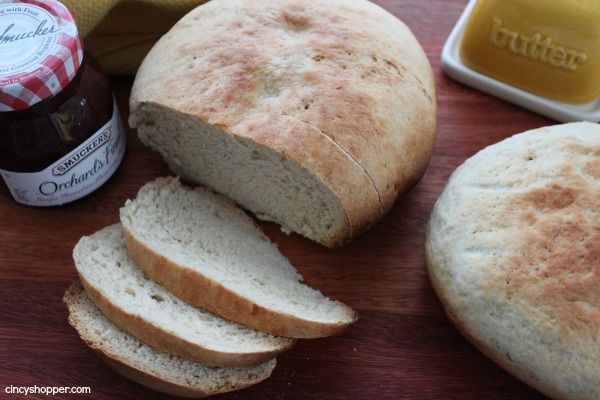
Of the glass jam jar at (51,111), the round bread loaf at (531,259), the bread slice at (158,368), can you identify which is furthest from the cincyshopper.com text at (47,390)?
the round bread loaf at (531,259)

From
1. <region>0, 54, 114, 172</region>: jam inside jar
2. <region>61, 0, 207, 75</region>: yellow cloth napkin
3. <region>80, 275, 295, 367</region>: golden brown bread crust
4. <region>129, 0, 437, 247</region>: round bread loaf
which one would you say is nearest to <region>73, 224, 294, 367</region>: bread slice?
<region>80, 275, 295, 367</region>: golden brown bread crust

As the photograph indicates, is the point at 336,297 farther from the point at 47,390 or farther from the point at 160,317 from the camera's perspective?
the point at 47,390

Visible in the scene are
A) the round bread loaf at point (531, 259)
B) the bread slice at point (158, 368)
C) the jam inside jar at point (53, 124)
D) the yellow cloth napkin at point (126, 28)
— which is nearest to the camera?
the round bread loaf at point (531, 259)

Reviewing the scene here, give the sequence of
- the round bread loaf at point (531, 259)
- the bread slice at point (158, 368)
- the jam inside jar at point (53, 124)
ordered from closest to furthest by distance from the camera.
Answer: the round bread loaf at point (531, 259)
the bread slice at point (158, 368)
the jam inside jar at point (53, 124)

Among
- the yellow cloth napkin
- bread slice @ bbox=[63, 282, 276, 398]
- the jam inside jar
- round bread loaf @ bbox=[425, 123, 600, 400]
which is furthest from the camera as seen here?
the yellow cloth napkin

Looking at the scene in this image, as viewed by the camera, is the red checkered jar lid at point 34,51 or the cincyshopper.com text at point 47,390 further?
the cincyshopper.com text at point 47,390

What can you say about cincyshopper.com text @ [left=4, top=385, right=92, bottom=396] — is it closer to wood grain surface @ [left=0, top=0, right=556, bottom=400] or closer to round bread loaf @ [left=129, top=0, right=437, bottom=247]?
wood grain surface @ [left=0, top=0, right=556, bottom=400]

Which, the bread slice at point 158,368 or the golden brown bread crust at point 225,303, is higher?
the golden brown bread crust at point 225,303

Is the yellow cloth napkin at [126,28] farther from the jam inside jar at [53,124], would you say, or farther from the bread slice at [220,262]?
the bread slice at [220,262]

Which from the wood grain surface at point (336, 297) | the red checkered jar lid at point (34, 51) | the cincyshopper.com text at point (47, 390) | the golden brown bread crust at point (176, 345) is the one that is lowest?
the cincyshopper.com text at point (47, 390)
